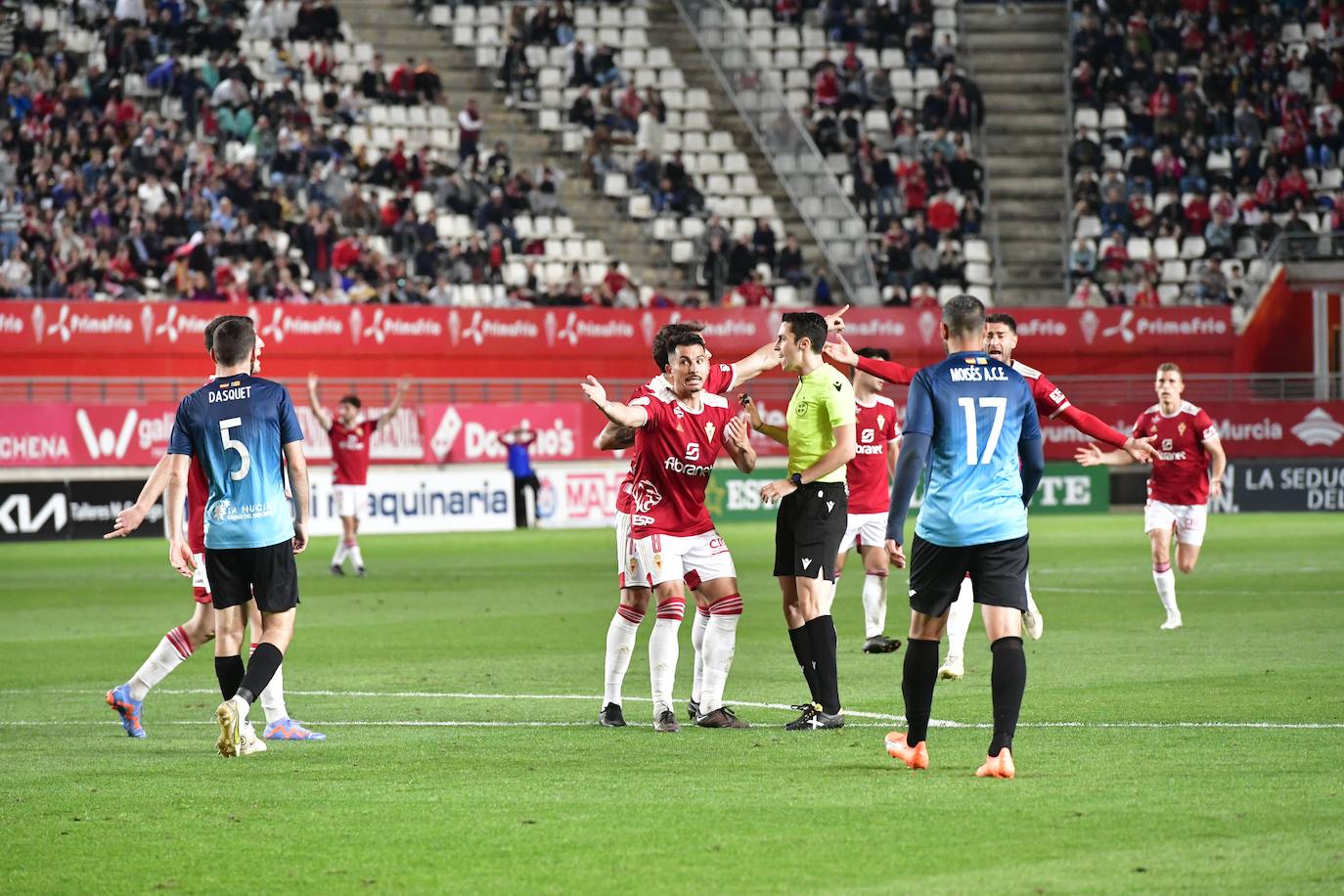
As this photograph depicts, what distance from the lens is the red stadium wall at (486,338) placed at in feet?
111

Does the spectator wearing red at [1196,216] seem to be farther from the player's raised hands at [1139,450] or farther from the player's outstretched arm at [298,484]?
the player's outstretched arm at [298,484]

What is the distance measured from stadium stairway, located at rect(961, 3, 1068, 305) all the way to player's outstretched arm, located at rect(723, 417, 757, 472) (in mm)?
33126

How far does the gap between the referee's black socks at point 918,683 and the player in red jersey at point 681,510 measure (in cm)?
182

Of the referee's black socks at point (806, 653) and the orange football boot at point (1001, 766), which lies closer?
the orange football boot at point (1001, 766)

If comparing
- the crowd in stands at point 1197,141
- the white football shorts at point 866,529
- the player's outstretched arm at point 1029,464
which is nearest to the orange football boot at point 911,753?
the player's outstretched arm at point 1029,464

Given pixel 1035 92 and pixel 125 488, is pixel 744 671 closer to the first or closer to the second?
pixel 125 488

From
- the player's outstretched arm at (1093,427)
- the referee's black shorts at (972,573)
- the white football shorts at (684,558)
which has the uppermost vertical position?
the player's outstretched arm at (1093,427)

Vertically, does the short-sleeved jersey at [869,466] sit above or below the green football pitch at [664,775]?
above

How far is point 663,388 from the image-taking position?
1119 centimetres

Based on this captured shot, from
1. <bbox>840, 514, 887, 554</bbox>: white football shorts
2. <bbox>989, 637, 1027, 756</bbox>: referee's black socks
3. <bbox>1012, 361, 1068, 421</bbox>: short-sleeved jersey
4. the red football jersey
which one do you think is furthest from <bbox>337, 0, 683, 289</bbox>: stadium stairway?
<bbox>989, 637, 1027, 756</bbox>: referee's black socks

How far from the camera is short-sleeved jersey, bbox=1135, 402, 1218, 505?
1903 cm

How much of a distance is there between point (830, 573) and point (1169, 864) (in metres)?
4.61

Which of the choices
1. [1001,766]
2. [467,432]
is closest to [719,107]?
[467,432]

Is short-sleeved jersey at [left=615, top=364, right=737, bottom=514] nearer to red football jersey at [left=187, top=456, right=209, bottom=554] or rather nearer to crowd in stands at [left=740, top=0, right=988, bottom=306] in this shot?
red football jersey at [left=187, top=456, right=209, bottom=554]
